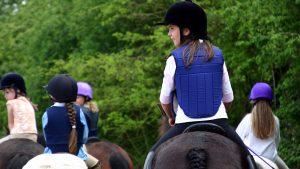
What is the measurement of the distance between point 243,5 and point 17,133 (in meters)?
5.19

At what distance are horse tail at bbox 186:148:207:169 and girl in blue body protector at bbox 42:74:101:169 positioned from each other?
2534 mm

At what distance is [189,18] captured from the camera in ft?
28.8

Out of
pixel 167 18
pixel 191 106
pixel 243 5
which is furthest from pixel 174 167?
pixel 243 5

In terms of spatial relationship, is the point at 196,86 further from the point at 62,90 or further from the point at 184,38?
the point at 62,90

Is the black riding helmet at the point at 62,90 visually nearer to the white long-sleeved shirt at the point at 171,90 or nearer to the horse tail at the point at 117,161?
the white long-sleeved shirt at the point at 171,90

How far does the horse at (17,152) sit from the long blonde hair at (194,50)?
427 centimetres

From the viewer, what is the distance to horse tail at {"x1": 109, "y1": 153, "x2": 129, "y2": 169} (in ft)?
48.1

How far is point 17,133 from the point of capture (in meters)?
13.4

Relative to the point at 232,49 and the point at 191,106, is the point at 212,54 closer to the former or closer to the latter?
the point at 191,106

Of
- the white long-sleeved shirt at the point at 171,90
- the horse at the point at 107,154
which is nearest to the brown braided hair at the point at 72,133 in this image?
the white long-sleeved shirt at the point at 171,90

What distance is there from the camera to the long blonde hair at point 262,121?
12.6 meters

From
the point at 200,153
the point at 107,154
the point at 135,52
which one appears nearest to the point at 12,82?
the point at 107,154

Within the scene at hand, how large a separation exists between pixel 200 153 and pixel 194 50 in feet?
3.89

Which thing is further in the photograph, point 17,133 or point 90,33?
point 90,33
